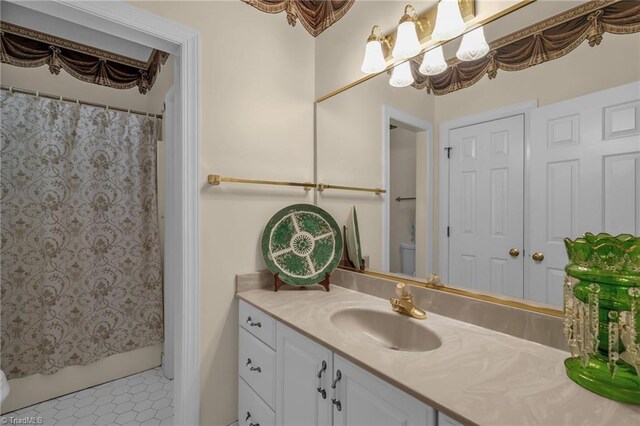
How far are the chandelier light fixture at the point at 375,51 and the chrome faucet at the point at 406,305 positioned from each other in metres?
1.03

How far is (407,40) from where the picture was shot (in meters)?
1.28

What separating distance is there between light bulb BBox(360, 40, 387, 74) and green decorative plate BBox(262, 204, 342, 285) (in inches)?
30.3

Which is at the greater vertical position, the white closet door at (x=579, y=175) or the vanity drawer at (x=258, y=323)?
the white closet door at (x=579, y=175)

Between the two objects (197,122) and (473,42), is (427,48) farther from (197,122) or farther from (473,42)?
(197,122)

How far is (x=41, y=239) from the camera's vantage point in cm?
192

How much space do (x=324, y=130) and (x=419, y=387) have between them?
1435 mm

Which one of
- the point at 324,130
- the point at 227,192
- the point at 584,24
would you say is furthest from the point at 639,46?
the point at 227,192

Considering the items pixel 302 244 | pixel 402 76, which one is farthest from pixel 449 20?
pixel 302 244

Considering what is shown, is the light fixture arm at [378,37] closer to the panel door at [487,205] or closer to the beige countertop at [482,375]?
the panel door at [487,205]

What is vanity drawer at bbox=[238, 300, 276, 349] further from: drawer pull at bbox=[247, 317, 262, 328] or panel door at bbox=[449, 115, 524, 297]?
panel door at bbox=[449, 115, 524, 297]

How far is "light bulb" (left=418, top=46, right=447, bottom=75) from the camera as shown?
1.22 meters

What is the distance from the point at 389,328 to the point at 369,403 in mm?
453

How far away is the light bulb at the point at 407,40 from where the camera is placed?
1.27 m

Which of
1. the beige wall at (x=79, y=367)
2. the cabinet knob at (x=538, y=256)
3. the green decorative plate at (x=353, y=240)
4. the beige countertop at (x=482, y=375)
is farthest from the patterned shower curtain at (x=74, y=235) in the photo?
the cabinet knob at (x=538, y=256)
